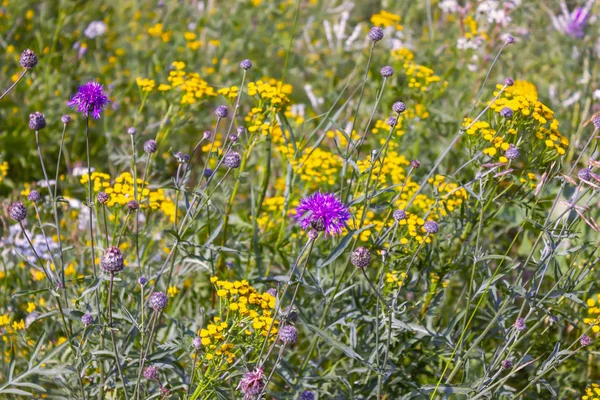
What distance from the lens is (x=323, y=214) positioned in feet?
5.88

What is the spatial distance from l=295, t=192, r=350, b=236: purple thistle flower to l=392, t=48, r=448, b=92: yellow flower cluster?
137cm

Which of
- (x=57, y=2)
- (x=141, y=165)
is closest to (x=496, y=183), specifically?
(x=141, y=165)

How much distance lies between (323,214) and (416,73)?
157cm

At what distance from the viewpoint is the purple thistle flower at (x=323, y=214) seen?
5.85ft

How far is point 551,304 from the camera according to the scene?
2.20 metres

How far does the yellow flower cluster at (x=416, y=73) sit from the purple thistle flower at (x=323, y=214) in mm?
1367

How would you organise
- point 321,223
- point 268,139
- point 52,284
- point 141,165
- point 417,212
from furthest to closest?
point 141,165 < point 417,212 < point 268,139 < point 52,284 < point 321,223

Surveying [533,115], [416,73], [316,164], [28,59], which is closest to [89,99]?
[28,59]

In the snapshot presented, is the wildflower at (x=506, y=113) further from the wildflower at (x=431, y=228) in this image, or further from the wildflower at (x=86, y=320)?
the wildflower at (x=86, y=320)

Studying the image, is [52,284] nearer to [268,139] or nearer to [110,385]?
[110,385]

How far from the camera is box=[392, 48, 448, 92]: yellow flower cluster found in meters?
3.10

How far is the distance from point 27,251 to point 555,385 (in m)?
2.23

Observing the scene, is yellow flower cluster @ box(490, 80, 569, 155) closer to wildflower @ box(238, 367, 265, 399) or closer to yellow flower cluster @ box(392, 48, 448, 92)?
yellow flower cluster @ box(392, 48, 448, 92)

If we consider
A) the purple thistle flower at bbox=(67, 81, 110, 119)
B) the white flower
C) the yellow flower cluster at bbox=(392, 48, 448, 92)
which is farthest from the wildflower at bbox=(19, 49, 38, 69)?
the white flower
